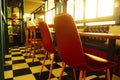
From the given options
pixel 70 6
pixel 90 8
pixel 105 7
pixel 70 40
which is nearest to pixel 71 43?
pixel 70 40

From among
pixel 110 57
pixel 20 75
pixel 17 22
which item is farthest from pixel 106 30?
pixel 17 22

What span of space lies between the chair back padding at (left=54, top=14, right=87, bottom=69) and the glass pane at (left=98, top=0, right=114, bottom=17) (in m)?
3.17

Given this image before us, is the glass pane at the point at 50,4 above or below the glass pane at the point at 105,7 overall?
above

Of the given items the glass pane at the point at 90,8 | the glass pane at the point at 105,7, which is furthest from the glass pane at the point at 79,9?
the glass pane at the point at 105,7

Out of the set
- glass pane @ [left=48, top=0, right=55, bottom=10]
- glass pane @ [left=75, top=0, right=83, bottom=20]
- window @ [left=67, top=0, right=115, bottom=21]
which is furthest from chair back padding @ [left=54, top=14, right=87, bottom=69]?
glass pane @ [left=48, top=0, right=55, bottom=10]

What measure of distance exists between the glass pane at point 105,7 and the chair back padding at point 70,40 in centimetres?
317

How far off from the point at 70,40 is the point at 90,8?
164 inches

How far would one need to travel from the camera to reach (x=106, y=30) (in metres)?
3.31

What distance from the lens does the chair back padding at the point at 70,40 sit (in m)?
0.89

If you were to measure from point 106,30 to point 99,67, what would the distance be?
251 centimetres

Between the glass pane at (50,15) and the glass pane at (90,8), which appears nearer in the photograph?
the glass pane at (90,8)

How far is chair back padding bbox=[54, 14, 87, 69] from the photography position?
35.2 inches

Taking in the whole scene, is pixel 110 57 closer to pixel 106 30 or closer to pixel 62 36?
pixel 62 36

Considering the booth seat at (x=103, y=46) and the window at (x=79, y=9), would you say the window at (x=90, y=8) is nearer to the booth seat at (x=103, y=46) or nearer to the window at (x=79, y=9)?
the window at (x=79, y=9)
